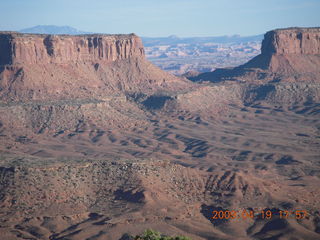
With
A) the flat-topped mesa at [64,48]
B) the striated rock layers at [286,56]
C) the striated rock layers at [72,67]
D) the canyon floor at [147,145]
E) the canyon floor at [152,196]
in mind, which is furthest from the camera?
the striated rock layers at [286,56]

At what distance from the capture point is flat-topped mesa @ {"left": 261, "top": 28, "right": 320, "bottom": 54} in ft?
477

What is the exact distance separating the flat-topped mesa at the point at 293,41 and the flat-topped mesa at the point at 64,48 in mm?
A: 35788

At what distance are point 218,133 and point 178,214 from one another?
52652mm

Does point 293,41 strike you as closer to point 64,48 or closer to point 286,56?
point 286,56

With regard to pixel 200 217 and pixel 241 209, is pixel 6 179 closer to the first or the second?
pixel 200 217

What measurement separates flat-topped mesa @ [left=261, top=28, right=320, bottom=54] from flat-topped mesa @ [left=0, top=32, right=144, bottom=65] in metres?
35.8

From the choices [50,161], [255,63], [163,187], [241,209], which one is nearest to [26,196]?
[50,161]

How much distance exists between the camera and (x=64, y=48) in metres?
122

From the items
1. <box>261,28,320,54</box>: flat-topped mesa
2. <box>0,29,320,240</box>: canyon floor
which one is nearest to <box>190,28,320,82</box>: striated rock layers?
<box>261,28,320,54</box>: flat-topped mesa

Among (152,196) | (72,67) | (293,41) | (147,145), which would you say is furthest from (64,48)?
(152,196)

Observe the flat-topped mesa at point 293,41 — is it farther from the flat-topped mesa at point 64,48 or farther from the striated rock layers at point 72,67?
the flat-topped mesa at point 64,48

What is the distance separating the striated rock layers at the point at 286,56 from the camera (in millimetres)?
142375

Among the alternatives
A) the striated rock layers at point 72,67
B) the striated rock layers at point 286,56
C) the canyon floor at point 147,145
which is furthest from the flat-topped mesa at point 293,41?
the striated rock layers at point 72,67

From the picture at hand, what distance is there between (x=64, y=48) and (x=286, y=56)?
59.6m
